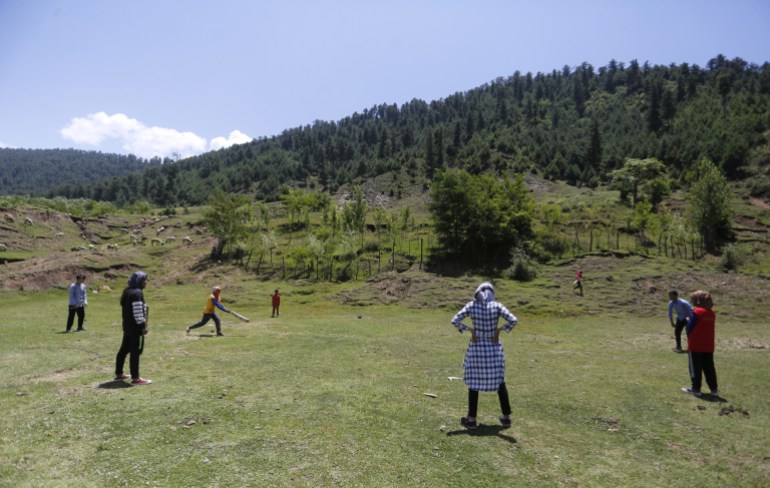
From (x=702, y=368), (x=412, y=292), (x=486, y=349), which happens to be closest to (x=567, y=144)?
(x=412, y=292)

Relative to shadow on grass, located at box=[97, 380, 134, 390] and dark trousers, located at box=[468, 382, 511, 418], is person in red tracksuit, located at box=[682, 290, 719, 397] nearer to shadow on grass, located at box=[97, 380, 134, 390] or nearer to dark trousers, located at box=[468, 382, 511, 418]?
dark trousers, located at box=[468, 382, 511, 418]

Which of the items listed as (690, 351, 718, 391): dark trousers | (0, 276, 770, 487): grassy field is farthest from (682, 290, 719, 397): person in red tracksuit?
(0, 276, 770, 487): grassy field

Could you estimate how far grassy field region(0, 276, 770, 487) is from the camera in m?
6.41

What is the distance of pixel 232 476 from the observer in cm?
607

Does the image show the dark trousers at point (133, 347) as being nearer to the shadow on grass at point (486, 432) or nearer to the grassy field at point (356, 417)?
the grassy field at point (356, 417)

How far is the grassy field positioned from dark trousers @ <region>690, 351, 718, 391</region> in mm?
614

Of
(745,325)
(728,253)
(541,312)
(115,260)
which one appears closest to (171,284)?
(115,260)

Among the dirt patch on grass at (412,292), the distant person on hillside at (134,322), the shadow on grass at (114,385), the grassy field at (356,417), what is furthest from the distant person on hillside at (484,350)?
the dirt patch on grass at (412,292)

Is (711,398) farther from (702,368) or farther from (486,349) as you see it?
(486,349)

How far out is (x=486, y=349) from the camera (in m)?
8.30

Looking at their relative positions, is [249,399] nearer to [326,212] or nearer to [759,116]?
[326,212]

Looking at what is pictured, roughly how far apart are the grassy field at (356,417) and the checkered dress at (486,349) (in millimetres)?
999

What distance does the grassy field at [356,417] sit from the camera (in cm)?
641

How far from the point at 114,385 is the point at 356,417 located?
610cm
